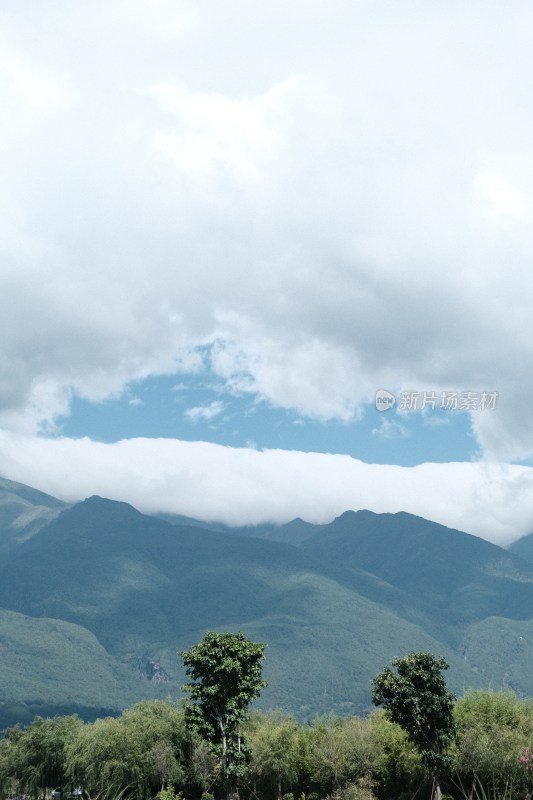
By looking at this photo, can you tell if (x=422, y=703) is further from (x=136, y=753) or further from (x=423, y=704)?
(x=136, y=753)

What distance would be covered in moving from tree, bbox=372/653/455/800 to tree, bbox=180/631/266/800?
13.1 m

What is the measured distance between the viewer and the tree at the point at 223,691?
Result: 7250 cm

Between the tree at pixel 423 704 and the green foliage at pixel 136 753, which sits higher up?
the tree at pixel 423 704

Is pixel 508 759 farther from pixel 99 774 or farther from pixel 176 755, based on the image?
pixel 99 774

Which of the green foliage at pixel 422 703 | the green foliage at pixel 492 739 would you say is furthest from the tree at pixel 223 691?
the green foliage at pixel 492 739

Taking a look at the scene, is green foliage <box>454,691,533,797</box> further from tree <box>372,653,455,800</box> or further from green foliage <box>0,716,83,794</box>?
green foliage <box>0,716,83,794</box>

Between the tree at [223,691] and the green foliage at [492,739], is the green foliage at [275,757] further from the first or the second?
the green foliage at [492,739]

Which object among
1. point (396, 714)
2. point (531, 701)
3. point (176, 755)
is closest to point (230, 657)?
point (396, 714)

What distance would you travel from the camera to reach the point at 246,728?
9556 cm

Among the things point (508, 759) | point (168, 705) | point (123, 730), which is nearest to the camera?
point (508, 759)

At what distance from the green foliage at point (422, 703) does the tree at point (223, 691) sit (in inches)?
506

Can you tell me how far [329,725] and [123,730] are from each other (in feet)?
86.4

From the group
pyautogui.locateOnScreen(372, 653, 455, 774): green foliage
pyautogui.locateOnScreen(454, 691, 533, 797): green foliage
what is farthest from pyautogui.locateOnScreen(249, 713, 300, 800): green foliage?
pyautogui.locateOnScreen(454, 691, 533, 797): green foliage

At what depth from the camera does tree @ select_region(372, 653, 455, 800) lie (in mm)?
72688
